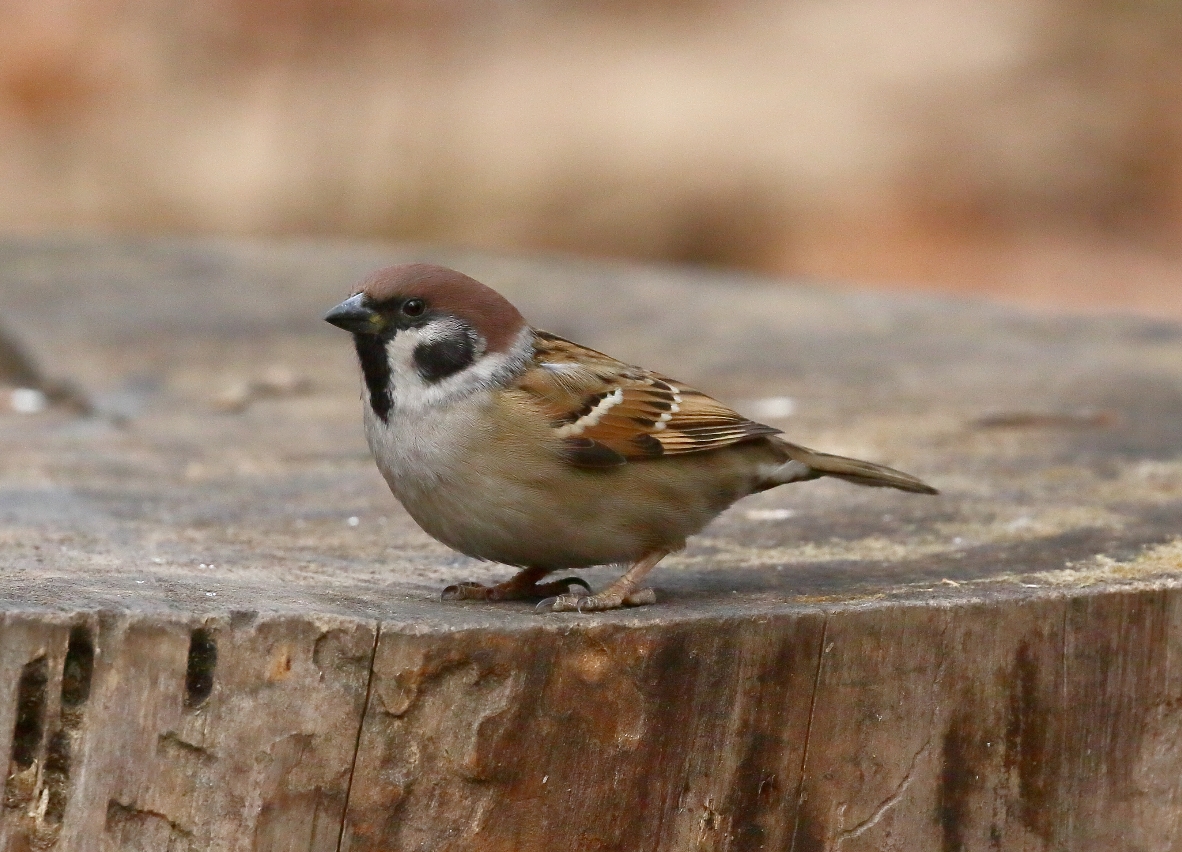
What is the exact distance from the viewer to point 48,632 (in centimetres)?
280

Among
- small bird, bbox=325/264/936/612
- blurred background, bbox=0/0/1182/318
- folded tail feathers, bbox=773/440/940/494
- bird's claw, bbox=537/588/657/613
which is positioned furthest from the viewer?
blurred background, bbox=0/0/1182/318

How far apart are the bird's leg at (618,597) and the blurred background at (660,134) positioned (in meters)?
9.16

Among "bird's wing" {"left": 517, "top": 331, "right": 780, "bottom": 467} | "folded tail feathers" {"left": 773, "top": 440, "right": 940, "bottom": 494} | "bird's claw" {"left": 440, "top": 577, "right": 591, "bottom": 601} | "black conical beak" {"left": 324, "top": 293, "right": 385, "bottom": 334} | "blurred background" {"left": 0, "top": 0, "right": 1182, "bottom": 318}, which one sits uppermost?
"blurred background" {"left": 0, "top": 0, "right": 1182, "bottom": 318}

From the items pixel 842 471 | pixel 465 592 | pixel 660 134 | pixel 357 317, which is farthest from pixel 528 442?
pixel 660 134

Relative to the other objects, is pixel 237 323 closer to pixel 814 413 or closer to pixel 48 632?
pixel 814 413

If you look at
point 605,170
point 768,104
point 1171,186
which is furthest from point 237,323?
point 1171,186

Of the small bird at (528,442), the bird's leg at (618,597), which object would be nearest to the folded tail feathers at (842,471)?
the small bird at (528,442)

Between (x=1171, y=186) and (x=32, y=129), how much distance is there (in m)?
9.35

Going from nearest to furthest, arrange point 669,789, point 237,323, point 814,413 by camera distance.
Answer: point 669,789 → point 814,413 → point 237,323

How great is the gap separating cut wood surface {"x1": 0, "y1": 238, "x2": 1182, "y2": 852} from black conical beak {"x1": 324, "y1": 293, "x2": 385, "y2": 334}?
536 mm

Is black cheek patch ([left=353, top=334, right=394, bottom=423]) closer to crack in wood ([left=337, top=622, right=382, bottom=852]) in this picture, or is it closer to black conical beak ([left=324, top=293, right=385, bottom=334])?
black conical beak ([left=324, top=293, right=385, bottom=334])

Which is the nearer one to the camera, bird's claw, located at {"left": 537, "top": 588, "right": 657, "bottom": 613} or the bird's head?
bird's claw, located at {"left": 537, "top": 588, "right": 657, "bottom": 613}

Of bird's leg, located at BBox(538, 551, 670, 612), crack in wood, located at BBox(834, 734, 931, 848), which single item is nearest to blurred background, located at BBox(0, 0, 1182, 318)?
bird's leg, located at BBox(538, 551, 670, 612)

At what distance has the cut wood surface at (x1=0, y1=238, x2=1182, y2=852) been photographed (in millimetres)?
2906
